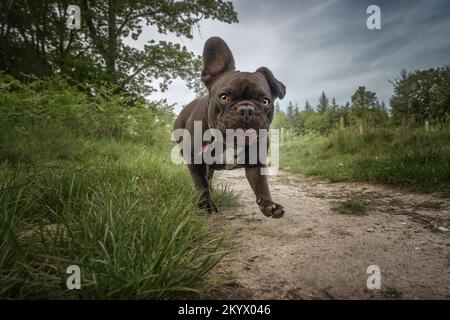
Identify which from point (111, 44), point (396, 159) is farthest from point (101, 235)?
point (111, 44)

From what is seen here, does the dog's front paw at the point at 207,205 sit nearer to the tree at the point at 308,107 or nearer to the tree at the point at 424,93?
the tree at the point at 424,93

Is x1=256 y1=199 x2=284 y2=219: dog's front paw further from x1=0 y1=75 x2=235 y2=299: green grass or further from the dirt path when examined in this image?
x1=0 y1=75 x2=235 y2=299: green grass

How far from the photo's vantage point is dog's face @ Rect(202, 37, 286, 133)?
291 centimetres

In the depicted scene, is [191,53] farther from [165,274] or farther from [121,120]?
[165,274]

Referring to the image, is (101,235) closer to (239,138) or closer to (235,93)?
(239,138)

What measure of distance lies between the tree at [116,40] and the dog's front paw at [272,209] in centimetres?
1023

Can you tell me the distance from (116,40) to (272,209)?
1237 centimetres

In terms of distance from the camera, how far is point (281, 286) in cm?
156

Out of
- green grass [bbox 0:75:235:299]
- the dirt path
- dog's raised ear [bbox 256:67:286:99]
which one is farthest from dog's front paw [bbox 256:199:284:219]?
dog's raised ear [bbox 256:67:286:99]

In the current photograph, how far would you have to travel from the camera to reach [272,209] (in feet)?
8.73

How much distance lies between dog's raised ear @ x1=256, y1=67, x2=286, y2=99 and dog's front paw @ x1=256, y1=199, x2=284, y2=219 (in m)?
1.66

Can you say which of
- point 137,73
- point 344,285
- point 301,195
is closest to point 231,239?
point 344,285

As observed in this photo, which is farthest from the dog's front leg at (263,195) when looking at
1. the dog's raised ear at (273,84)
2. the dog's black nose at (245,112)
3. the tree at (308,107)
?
the tree at (308,107)
